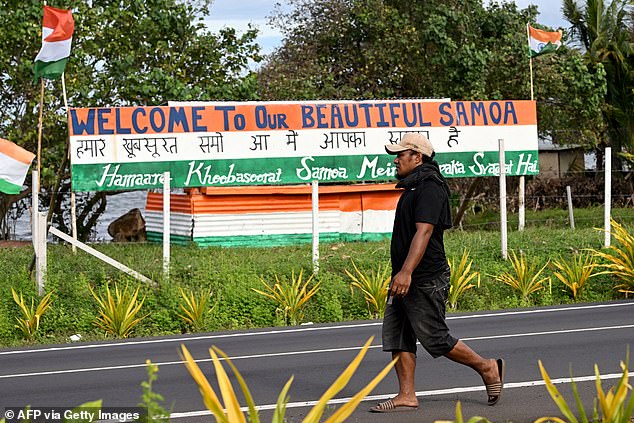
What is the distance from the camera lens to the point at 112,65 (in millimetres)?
22438

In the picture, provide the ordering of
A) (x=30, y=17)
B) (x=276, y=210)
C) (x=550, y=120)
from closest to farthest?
(x=276, y=210)
(x=30, y=17)
(x=550, y=120)

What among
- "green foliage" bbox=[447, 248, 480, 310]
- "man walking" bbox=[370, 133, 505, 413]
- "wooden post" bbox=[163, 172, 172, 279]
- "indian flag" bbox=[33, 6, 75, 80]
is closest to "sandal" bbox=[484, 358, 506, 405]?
"man walking" bbox=[370, 133, 505, 413]

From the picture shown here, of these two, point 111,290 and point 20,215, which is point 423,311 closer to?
point 111,290

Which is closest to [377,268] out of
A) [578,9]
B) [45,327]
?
[45,327]

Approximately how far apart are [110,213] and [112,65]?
6267mm

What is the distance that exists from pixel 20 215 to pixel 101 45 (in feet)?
15.3

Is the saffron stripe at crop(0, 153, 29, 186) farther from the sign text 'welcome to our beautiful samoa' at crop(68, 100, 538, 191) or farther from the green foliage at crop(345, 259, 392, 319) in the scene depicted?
the green foliage at crop(345, 259, 392, 319)

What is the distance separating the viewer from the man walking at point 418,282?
761 cm

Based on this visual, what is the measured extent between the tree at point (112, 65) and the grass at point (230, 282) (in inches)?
170

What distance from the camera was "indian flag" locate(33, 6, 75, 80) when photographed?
16.6m

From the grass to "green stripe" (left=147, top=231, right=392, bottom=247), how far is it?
0.35 meters

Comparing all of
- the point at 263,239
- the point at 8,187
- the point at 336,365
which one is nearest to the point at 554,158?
the point at 263,239

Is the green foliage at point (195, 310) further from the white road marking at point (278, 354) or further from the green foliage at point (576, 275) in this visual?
the green foliage at point (576, 275)

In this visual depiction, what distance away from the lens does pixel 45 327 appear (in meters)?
13.8
